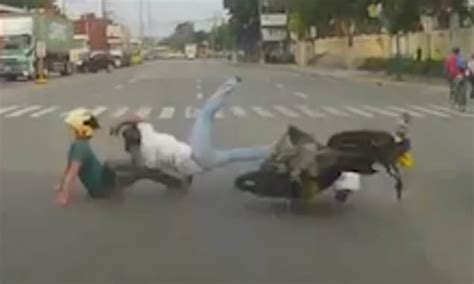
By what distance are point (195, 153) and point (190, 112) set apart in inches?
689

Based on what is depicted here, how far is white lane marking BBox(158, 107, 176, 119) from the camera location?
28.5 m

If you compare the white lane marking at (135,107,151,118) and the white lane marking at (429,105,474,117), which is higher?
the white lane marking at (135,107,151,118)

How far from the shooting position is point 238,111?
30.7 metres

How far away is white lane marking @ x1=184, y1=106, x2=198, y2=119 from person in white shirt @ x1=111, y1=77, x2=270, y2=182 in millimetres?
14908

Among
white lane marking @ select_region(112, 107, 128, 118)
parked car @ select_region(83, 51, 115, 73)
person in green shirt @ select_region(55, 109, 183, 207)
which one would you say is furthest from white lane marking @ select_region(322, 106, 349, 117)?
parked car @ select_region(83, 51, 115, 73)

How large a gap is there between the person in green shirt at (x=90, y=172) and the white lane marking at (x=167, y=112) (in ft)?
49.7

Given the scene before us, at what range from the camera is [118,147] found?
19.0m

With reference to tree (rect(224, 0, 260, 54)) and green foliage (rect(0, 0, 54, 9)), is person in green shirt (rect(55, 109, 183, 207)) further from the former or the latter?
tree (rect(224, 0, 260, 54))

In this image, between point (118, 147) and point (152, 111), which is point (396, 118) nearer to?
point (152, 111)

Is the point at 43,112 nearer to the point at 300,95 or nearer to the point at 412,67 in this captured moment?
the point at 300,95

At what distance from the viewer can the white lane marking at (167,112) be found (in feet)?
93.6

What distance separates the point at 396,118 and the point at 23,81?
138ft

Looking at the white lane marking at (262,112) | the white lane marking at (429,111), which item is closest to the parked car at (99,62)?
the white lane marking at (262,112)

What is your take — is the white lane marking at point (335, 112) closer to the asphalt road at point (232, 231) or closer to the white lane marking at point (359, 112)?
the white lane marking at point (359, 112)
